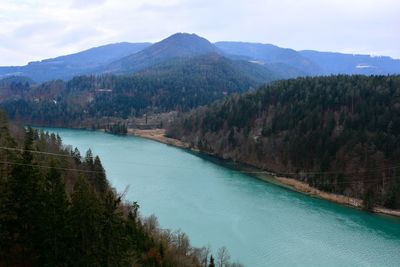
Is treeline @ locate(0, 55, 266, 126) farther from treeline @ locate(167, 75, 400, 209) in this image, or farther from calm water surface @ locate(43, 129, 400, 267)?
calm water surface @ locate(43, 129, 400, 267)

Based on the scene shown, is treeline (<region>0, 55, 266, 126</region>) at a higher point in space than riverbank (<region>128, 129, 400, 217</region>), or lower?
higher

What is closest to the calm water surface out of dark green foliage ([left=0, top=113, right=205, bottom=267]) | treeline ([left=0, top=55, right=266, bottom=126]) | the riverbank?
the riverbank

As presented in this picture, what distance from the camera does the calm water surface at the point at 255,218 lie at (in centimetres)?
2653

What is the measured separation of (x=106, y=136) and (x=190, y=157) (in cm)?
2810

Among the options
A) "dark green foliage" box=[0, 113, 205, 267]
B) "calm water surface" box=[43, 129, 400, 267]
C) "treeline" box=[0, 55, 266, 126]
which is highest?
"treeline" box=[0, 55, 266, 126]

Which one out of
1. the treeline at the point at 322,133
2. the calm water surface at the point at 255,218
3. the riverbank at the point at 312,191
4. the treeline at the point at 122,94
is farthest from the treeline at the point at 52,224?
the treeline at the point at 122,94

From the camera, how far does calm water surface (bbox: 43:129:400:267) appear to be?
26.5 meters

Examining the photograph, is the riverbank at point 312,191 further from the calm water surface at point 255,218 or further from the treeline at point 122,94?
the treeline at point 122,94

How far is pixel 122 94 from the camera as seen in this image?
389ft

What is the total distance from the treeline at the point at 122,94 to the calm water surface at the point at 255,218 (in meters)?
60.2

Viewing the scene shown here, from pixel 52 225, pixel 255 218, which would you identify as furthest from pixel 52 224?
pixel 255 218

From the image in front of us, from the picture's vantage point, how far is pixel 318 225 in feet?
105

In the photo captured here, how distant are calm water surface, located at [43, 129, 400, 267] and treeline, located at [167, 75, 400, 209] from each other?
211 inches

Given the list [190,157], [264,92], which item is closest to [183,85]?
[264,92]
